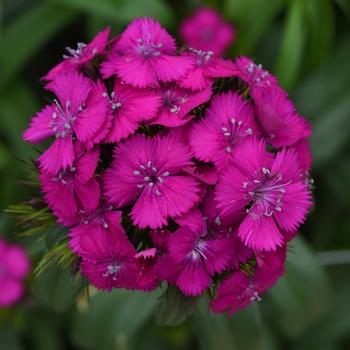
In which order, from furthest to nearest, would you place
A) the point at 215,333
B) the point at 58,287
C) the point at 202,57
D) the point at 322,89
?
the point at 322,89 → the point at 215,333 → the point at 58,287 → the point at 202,57

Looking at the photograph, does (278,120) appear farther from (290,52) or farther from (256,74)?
(290,52)

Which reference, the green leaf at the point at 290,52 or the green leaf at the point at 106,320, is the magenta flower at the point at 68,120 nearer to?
the green leaf at the point at 106,320

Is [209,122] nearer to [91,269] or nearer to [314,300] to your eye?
[91,269]

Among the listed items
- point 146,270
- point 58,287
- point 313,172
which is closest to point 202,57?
point 146,270

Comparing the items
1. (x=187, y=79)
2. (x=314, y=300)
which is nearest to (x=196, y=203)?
(x=187, y=79)

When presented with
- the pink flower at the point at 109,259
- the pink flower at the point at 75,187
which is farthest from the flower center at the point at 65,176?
the pink flower at the point at 109,259

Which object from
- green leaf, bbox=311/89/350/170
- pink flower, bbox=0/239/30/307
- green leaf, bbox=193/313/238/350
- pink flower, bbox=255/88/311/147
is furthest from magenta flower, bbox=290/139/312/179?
pink flower, bbox=0/239/30/307

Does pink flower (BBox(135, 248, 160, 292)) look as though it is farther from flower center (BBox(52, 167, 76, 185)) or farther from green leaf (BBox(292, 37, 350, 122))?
green leaf (BBox(292, 37, 350, 122))
